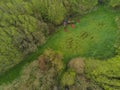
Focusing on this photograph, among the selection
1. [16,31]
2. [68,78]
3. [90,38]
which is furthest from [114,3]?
[16,31]

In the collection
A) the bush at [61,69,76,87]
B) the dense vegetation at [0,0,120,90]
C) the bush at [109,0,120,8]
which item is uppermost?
the bush at [109,0,120,8]

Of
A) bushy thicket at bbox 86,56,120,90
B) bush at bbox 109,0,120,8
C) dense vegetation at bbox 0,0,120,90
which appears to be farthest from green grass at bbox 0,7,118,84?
bushy thicket at bbox 86,56,120,90

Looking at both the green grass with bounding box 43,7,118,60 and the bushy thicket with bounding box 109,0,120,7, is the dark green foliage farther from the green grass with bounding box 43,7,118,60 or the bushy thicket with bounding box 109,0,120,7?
the bushy thicket with bounding box 109,0,120,7

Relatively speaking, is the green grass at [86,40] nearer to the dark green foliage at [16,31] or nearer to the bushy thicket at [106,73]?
the dark green foliage at [16,31]

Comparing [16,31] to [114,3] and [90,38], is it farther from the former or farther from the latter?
[114,3]

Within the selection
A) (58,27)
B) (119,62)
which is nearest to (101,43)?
(119,62)

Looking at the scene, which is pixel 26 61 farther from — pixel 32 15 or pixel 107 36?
pixel 107 36

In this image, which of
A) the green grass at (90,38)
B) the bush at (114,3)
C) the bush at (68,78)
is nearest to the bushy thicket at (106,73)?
the bush at (68,78)
